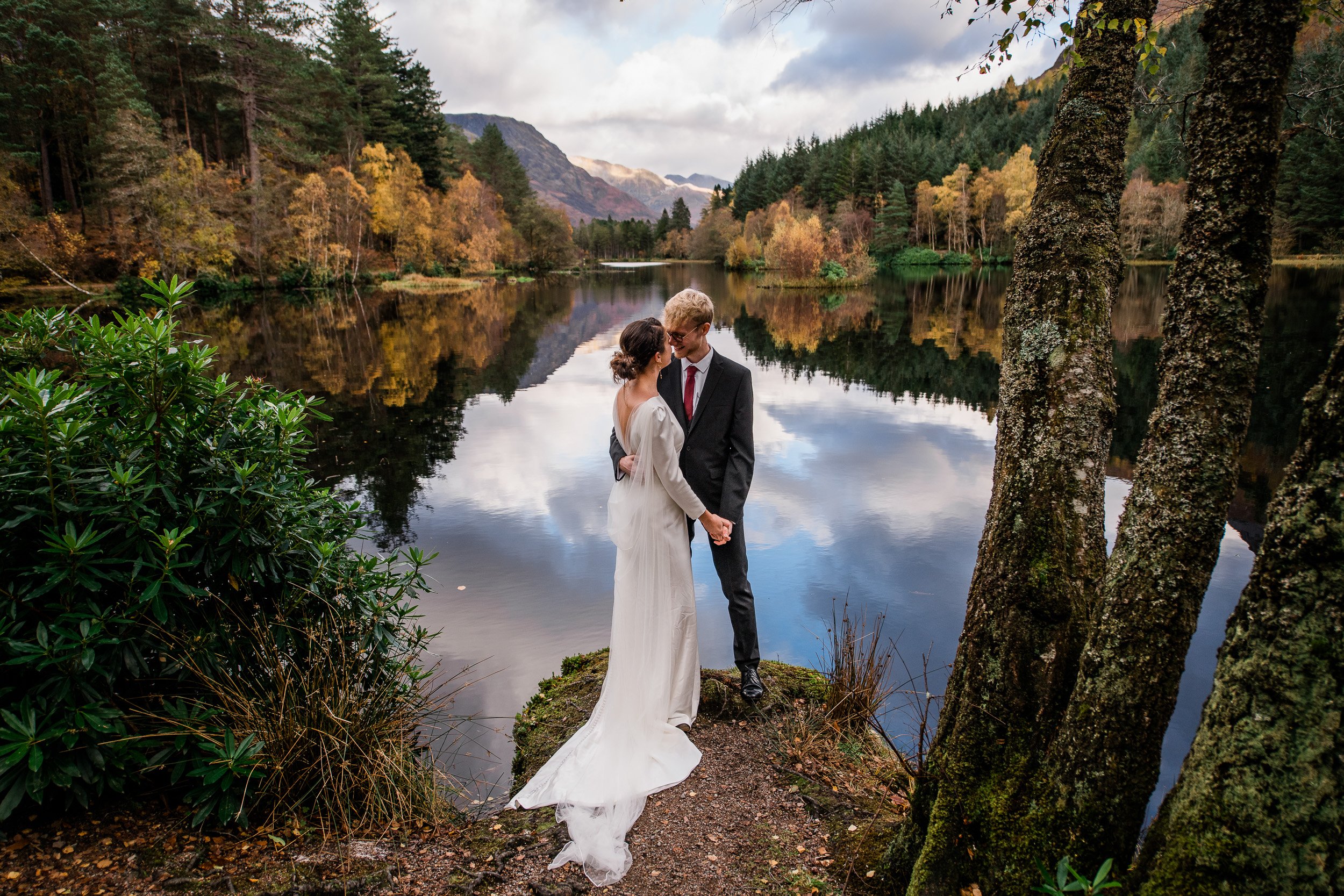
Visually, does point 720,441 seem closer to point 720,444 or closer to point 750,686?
point 720,444

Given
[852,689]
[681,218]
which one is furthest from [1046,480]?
[681,218]

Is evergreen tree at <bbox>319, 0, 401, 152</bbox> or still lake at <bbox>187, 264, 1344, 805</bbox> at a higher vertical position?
evergreen tree at <bbox>319, 0, 401, 152</bbox>

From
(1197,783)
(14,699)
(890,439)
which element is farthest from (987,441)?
(14,699)

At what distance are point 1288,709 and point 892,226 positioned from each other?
8331 centimetres

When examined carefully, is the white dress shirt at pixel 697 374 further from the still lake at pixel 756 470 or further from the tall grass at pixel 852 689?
the still lake at pixel 756 470

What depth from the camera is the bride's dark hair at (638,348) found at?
141 inches

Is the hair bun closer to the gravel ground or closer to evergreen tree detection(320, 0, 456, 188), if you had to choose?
the gravel ground

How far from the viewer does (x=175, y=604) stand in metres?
3.00

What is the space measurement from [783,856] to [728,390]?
2.33 meters

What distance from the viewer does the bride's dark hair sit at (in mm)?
3580

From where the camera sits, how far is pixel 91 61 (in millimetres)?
34781

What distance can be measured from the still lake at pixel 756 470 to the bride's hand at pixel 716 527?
200 cm

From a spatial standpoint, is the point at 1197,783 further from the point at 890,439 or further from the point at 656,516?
the point at 890,439

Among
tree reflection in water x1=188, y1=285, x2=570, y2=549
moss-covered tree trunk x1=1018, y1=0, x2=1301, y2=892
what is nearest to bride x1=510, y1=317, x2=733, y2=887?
tree reflection in water x1=188, y1=285, x2=570, y2=549
